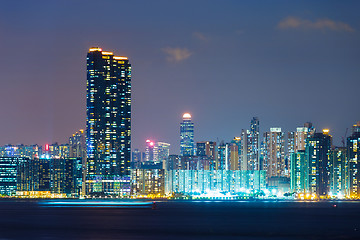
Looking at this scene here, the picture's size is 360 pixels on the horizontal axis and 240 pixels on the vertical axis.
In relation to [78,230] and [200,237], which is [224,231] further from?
[78,230]

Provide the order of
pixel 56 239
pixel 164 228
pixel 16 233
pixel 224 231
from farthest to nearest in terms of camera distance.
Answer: pixel 164 228 < pixel 224 231 < pixel 16 233 < pixel 56 239

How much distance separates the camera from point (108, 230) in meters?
135

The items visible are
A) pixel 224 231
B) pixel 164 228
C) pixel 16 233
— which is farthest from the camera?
pixel 164 228

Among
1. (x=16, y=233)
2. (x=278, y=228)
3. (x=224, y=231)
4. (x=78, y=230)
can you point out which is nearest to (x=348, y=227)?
(x=278, y=228)

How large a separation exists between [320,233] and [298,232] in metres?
4.05

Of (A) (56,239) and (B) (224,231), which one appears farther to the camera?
(B) (224,231)

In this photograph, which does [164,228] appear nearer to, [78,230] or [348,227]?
[78,230]

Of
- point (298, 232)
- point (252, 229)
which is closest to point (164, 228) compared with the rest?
point (252, 229)

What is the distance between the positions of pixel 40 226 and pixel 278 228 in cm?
4364

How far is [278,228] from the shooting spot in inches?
5595

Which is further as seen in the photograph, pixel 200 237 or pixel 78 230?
pixel 78 230

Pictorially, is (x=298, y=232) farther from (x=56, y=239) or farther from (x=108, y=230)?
(x=56, y=239)

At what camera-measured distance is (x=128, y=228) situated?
141 m

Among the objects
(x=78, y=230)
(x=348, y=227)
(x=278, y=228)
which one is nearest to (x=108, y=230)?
(x=78, y=230)
